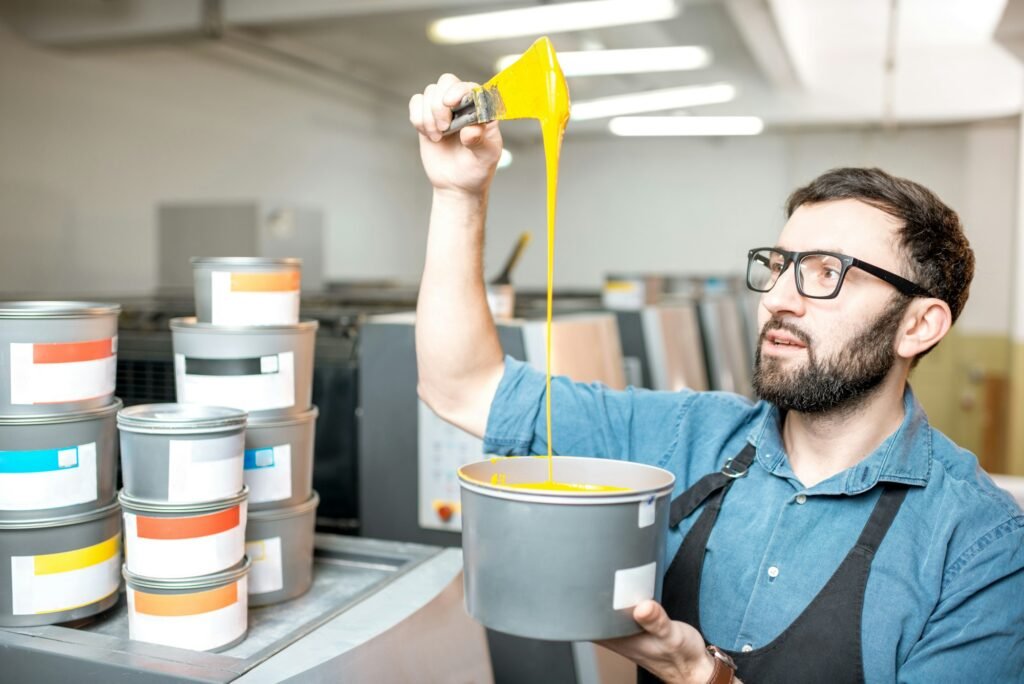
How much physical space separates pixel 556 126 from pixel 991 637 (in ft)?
2.73

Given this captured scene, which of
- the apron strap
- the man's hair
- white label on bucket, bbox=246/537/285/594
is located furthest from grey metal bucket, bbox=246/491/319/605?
the man's hair

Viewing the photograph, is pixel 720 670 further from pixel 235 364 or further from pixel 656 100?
pixel 656 100

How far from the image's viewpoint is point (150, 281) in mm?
6461

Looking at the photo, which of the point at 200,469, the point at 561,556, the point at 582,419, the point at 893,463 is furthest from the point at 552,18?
the point at 561,556

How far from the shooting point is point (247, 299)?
1370 mm

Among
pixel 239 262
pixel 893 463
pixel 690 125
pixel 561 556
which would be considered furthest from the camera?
pixel 690 125

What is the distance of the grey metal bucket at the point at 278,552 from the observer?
1389 millimetres

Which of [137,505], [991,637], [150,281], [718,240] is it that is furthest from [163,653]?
[718,240]

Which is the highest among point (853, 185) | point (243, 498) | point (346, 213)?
point (346, 213)

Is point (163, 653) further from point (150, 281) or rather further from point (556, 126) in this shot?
point (150, 281)

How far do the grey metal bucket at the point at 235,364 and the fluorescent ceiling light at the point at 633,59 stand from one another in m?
5.05

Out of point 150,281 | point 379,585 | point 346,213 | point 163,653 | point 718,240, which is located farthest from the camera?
point 718,240

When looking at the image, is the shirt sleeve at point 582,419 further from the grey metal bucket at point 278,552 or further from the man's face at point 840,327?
the grey metal bucket at point 278,552

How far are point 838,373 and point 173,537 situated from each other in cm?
93
